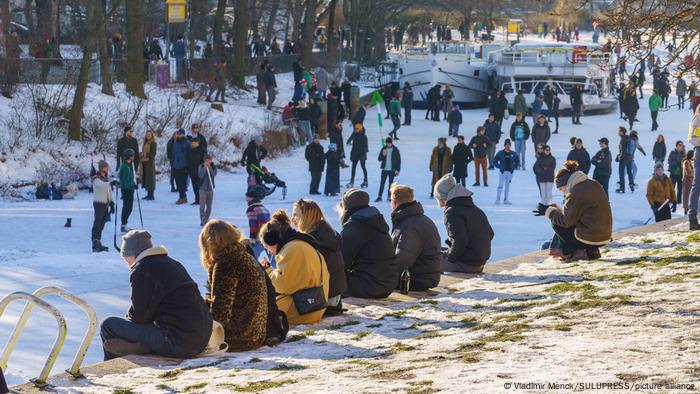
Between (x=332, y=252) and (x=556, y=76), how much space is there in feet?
115

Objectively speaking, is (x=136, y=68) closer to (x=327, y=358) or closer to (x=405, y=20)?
(x=327, y=358)

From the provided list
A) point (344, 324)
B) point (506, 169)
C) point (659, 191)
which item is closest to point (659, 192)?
point (659, 191)

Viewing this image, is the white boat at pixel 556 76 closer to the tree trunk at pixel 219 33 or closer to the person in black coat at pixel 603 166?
the tree trunk at pixel 219 33

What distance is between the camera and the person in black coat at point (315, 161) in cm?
2486

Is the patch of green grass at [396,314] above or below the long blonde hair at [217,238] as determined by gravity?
below

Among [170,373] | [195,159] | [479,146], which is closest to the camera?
[170,373]

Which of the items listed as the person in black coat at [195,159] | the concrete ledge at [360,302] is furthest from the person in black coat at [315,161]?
the concrete ledge at [360,302]

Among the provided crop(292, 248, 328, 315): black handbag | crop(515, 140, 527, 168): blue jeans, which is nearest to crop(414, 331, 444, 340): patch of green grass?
crop(292, 248, 328, 315): black handbag

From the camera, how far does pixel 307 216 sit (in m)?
10.0

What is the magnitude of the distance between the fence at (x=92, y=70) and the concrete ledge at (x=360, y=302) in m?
16.5

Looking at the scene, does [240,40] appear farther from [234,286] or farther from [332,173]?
[234,286]

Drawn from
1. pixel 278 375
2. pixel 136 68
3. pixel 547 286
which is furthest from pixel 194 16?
pixel 278 375

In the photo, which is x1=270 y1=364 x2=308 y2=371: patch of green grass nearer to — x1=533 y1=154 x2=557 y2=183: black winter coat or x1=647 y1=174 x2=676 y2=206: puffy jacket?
x1=647 y1=174 x2=676 y2=206: puffy jacket

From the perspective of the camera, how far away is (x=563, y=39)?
77.1 m
